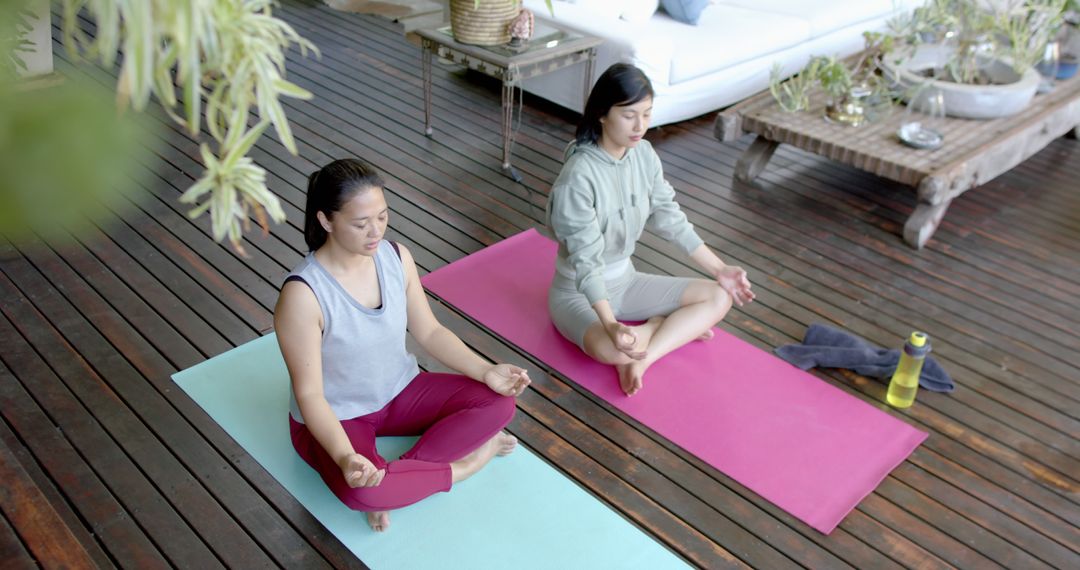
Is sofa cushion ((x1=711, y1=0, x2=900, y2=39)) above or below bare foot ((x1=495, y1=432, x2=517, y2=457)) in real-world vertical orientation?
above

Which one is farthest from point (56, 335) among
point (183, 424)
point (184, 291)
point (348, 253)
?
point (348, 253)

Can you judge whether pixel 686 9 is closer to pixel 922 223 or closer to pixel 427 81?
pixel 427 81

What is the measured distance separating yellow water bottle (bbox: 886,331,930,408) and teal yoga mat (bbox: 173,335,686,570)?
1018 millimetres

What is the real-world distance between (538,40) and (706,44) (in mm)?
951

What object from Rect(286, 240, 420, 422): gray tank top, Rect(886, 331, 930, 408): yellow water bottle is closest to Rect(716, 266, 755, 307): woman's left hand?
Rect(886, 331, 930, 408): yellow water bottle

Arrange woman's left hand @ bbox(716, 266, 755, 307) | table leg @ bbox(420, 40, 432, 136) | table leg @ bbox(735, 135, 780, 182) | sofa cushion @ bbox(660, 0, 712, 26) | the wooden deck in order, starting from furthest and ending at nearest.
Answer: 1. sofa cushion @ bbox(660, 0, 712, 26)
2. table leg @ bbox(420, 40, 432, 136)
3. table leg @ bbox(735, 135, 780, 182)
4. woman's left hand @ bbox(716, 266, 755, 307)
5. the wooden deck

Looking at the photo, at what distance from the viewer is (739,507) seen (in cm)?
254

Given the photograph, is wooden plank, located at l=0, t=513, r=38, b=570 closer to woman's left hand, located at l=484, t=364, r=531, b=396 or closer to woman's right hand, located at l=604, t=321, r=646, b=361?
woman's left hand, located at l=484, t=364, r=531, b=396

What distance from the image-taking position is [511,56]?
4066 mm

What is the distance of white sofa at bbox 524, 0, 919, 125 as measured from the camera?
4559mm

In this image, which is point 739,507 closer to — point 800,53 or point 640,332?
point 640,332

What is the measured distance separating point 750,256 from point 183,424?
220 centimetres

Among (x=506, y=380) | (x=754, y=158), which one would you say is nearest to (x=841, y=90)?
(x=754, y=158)

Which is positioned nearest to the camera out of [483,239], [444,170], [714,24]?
[483,239]
